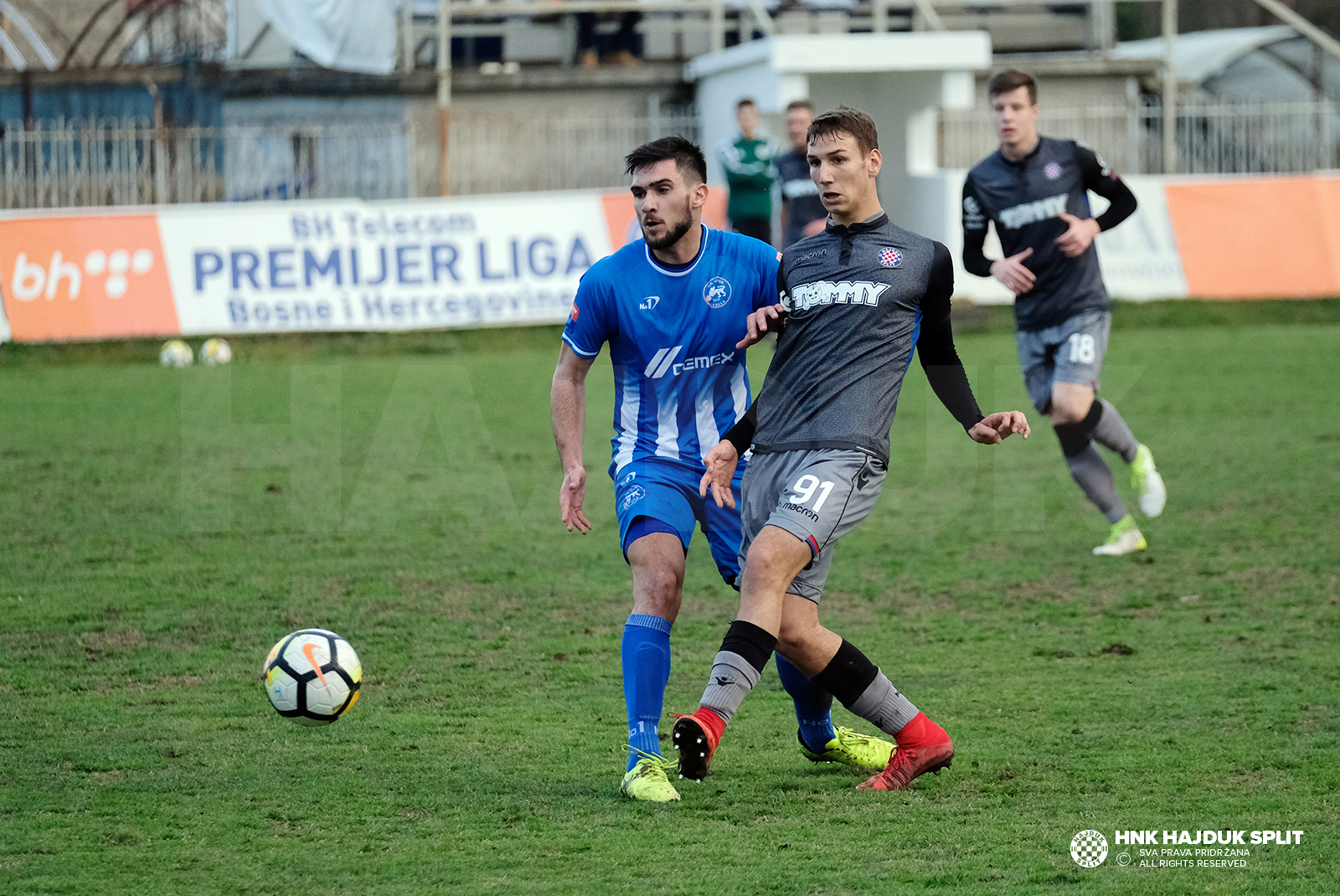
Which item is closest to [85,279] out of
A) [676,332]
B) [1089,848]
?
[676,332]

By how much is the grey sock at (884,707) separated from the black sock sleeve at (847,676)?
0.07ft

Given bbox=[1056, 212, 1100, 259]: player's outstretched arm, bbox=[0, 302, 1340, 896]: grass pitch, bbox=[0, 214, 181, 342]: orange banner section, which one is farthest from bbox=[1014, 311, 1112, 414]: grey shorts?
bbox=[0, 214, 181, 342]: orange banner section

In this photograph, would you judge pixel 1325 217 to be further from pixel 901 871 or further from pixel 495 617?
pixel 901 871

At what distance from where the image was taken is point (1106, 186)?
8375 millimetres

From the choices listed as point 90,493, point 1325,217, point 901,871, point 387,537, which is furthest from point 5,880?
point 1325,217

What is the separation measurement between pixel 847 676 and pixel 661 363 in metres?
1.18

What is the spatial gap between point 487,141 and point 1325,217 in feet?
34.4

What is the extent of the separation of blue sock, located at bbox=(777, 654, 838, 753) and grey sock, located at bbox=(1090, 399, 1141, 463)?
3.89 metres

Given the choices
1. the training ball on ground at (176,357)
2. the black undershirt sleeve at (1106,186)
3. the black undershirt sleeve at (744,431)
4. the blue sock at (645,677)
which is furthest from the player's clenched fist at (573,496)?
the training ball on ground at (176,357)

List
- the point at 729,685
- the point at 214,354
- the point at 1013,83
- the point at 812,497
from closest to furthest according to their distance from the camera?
1. the point at 729,685
2. the point at 812,497
3. the point at 1013,83
4. the point at 214,354

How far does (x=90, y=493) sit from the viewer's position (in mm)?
9883

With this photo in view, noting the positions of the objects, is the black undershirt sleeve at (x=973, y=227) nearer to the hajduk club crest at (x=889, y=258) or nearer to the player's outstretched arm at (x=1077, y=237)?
the player's outstretched arm at (x=1077, y=237)

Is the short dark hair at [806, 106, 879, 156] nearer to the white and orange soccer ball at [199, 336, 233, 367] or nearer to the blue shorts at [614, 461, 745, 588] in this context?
the blue shorts at [614, 461, 745, 588]

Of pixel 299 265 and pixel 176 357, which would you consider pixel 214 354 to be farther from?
pixel 299 265
